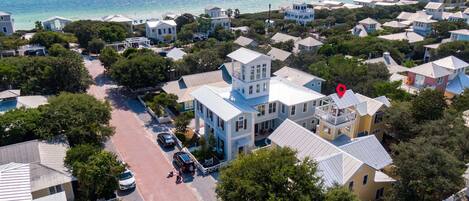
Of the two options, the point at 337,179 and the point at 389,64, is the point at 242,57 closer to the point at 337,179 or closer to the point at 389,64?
the point at 337,179

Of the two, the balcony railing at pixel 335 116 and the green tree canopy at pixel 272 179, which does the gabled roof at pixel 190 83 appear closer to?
the balcony railing at pixel 335 116

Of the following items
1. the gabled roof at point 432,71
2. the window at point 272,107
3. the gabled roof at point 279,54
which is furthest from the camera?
the gabled roof at point 279,54

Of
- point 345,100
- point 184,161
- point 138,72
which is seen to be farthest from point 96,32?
point 345,100

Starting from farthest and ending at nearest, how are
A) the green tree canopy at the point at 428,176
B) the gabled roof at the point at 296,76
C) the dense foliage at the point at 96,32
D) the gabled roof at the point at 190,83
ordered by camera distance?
the dense foliage at the point at 96,32
the gabled roof at the point at 190,83
the gabled roof at the point at 296,76
the green tree canopy at the point at 428,176

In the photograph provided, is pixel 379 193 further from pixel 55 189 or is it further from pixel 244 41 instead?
pixel 244 41

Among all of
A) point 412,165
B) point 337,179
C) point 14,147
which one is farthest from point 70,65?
point 412,165

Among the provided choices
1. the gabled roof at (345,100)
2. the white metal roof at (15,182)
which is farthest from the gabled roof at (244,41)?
the white metal roof at (15,182)
